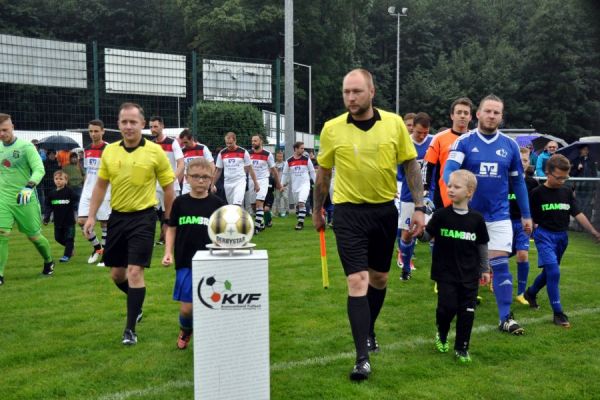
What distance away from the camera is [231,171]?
13203 millimetres

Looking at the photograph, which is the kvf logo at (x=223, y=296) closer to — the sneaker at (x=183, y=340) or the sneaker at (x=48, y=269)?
the sneaker at (x=183, y=340)

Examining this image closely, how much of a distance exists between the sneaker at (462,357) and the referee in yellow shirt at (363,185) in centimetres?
93

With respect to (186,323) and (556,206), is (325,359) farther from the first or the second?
(556,206)

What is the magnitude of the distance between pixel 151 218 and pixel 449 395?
316cm

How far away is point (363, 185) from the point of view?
4863 mm

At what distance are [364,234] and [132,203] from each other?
233cm

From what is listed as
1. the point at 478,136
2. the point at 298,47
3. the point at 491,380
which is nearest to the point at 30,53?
the point at 478,136

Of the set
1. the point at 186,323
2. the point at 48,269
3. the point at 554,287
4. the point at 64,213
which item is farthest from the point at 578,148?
the point at 186,323

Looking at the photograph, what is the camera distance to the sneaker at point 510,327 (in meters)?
6.02

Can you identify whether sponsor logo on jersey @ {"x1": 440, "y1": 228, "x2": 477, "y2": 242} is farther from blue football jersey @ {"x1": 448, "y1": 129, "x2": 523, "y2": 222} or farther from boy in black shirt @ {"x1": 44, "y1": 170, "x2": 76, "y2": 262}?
boy in black shirt @ {"x1": 44, "y1": 170, "x2": 76, "y2": 262}

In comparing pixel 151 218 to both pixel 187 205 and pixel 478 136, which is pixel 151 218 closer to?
pixel 187 205

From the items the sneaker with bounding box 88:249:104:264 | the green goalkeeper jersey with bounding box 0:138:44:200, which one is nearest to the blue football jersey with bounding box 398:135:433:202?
the green goalkeeper jersey with bounding box 0:138:44:200

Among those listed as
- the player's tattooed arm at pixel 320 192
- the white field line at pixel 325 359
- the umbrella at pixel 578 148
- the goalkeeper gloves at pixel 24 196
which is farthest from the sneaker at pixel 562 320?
the umbrella at pixel 578 148

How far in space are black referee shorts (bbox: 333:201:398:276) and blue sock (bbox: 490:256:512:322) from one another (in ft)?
5.21
